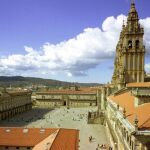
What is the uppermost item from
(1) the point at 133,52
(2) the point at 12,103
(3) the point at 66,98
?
(1) the point at 133,52

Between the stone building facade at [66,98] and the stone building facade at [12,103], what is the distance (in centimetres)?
1297

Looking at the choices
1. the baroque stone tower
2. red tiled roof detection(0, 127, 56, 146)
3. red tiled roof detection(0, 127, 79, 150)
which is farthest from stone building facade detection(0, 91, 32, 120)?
red tiled roof detection(0, 127, 79, 150)

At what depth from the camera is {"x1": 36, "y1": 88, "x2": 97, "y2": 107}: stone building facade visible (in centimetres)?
13862

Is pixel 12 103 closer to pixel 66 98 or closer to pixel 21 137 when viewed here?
pixel 66 98

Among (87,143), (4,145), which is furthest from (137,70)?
(4,145)

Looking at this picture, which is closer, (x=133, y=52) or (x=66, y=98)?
(x=133, y=52)

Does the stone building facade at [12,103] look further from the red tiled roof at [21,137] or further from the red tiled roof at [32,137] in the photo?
the red tiled roof at [32,137]

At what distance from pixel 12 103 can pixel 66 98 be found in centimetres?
3772

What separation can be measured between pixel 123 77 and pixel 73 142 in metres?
39.2

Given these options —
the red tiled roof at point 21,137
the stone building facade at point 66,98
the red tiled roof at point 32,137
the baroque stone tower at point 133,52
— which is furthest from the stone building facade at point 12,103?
the red tiled roof at point 32,137

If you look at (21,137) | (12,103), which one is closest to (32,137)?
(21,137)

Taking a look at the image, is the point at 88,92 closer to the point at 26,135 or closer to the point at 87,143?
the point at 87,143

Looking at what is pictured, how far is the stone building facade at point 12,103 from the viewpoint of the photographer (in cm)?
9794

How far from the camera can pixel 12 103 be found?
108188 millimetres
